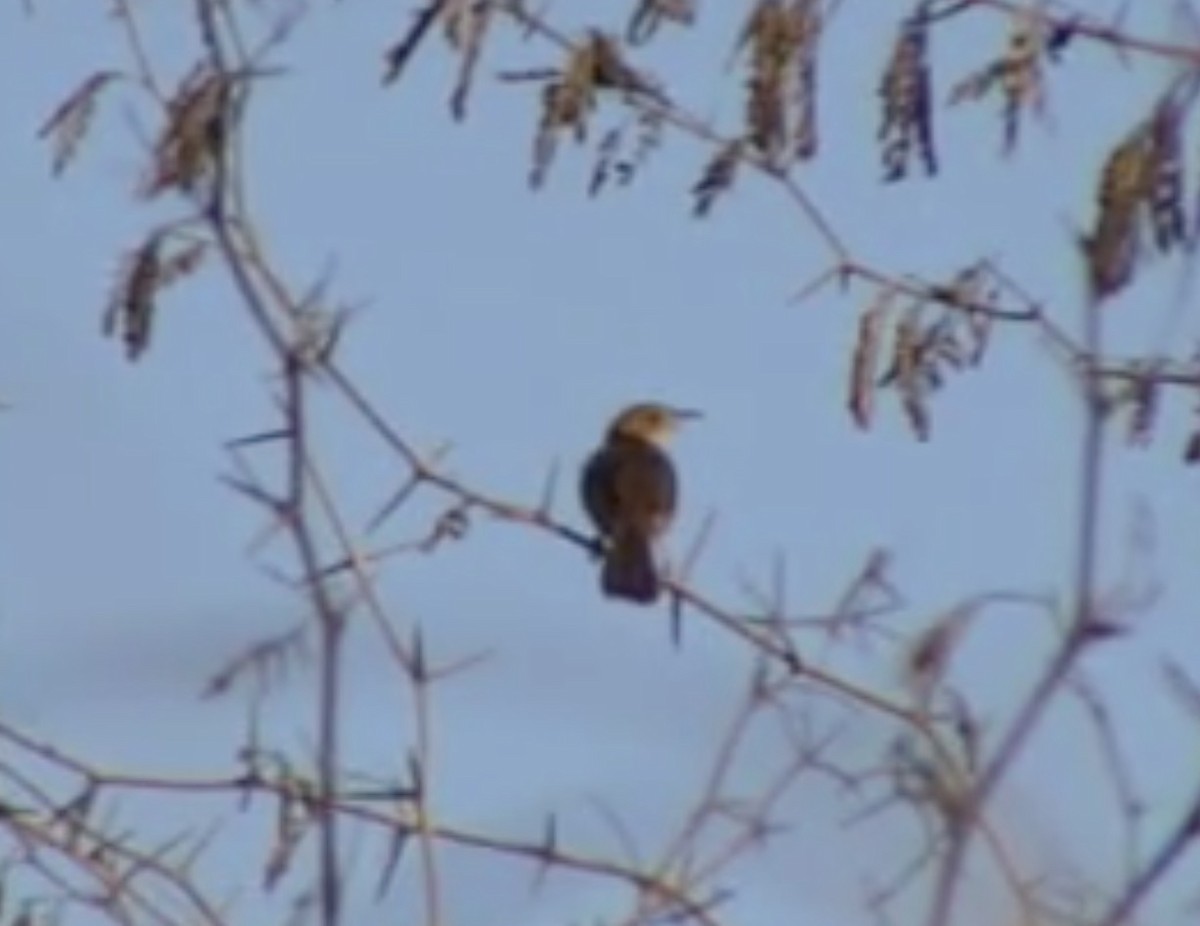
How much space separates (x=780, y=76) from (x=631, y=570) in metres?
2.76

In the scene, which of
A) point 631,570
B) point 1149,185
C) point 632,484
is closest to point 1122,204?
point 1149,185

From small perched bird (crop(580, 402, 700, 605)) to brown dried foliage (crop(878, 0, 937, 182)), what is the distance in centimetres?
336

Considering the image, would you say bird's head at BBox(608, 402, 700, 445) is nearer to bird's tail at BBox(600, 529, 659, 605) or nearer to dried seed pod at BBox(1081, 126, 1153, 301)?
bird's tail at BBox(600, 529, 659, 605)

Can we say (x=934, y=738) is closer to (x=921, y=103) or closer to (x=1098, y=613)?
(x=1098, y=613)

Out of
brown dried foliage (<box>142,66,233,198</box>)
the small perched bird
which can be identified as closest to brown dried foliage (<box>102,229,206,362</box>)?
brown dried foliage (<box>142,66,233,198</box>)

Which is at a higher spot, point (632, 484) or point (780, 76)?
point (632, 484)

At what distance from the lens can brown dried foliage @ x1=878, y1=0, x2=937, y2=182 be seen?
380cm

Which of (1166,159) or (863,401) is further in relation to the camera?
(863,401)

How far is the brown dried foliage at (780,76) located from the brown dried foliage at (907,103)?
18 centimetres

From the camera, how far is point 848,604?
356cm

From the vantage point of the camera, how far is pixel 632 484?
29.8 ft

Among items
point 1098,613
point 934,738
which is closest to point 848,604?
point 934,738

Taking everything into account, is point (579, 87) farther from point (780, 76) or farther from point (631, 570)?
point (631, 570)

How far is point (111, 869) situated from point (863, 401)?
3.83 ft
